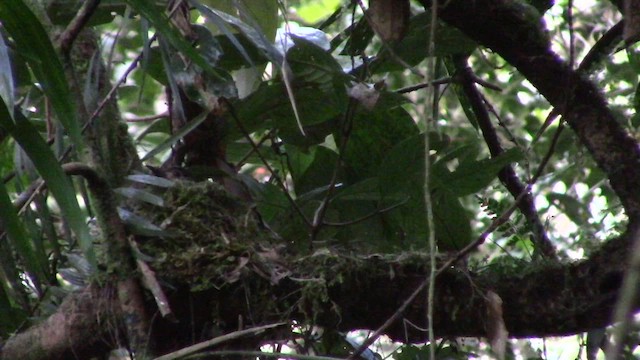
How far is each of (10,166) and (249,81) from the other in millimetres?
480

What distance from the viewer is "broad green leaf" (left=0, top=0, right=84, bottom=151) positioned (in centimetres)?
70

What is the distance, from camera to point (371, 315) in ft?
2.96

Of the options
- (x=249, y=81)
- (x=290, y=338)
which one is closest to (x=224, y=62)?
(x=249, y=81)

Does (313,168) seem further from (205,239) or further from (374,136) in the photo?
(205,239)

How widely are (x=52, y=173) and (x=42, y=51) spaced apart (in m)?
0.11

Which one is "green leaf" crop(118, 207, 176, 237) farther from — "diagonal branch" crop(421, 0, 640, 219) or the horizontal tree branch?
"diagonal branch" crop(421, 0, 640, 219)

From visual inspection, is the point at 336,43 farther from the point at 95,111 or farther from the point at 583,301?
the point at 583,301

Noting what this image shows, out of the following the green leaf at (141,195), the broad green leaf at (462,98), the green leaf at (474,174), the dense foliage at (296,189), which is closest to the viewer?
the dense foliage at (296,189)

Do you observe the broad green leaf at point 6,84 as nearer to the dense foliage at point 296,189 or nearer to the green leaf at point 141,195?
the dense foliage at point 296,189

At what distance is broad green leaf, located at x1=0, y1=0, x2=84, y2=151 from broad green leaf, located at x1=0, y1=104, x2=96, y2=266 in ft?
0.12

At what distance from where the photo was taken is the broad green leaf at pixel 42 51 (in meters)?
0.70

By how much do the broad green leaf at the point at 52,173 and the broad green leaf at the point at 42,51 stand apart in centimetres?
4

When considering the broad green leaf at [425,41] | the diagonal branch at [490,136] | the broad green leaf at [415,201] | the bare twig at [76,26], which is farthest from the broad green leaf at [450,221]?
the bare twig at [76,26]

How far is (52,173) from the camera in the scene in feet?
2.41
